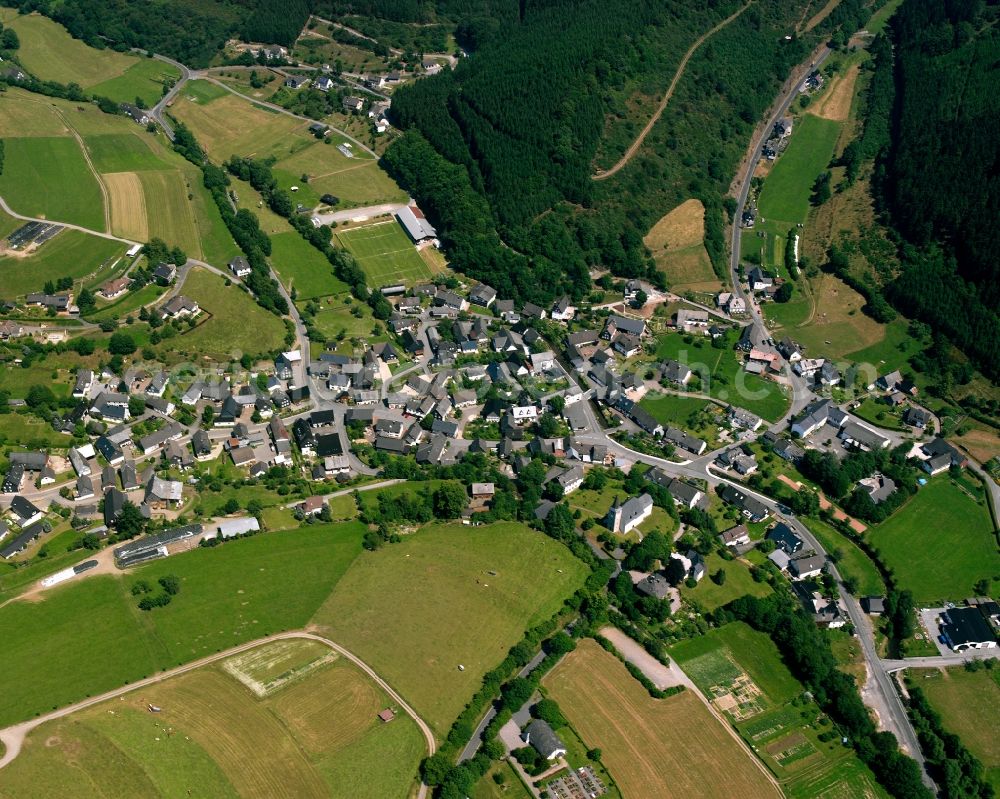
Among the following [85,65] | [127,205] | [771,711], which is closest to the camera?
[771,711]

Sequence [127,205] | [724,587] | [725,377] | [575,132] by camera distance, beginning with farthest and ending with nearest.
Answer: [575,132] → [127,205] → [725,377] → [724,587]

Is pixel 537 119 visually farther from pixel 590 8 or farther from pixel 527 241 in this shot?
pixel 590 8

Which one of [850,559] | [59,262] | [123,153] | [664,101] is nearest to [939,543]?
[850,559]

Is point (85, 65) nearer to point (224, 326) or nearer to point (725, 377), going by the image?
point (224, 326)

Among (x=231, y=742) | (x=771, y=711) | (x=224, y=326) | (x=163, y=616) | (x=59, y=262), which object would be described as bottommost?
(x=771, y=711)

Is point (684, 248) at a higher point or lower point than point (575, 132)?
lower

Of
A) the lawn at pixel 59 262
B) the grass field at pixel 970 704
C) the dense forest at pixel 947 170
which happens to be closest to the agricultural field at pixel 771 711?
the grass field at pixel 970 704

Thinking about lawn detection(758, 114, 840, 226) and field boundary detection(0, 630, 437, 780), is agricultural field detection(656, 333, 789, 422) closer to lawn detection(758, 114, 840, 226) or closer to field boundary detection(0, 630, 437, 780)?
lawn detection(758, 114, 840, 226)

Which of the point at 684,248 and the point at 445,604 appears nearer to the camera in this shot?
the point at 445,604
